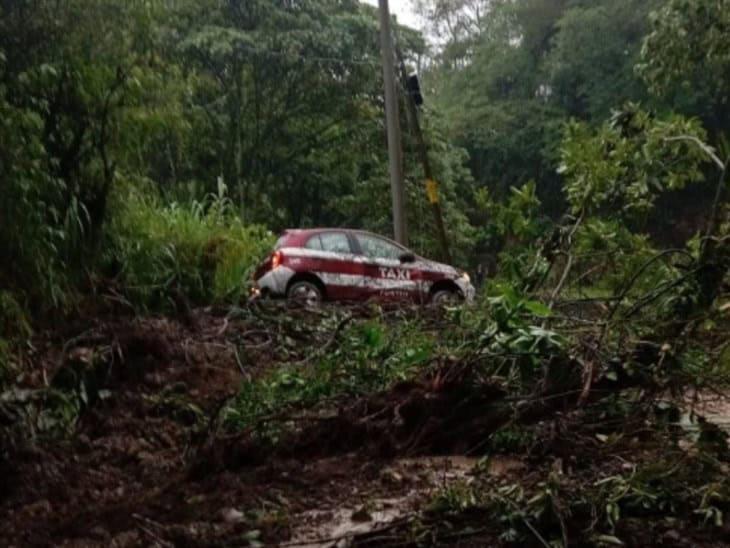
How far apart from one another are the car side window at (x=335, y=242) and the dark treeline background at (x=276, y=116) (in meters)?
1.29

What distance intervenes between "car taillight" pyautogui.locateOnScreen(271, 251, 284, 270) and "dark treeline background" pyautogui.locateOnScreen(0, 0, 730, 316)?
1.37ft

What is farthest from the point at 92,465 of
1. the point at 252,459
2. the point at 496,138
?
the point at 496,138

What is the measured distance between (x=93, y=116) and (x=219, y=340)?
6.84 feet

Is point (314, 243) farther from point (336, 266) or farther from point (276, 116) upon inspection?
point (276, 116)

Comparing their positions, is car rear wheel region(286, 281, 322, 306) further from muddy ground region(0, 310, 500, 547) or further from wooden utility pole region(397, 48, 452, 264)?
wooden utility pole region(397, 48, 452, 264)

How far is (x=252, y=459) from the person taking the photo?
4.93 m

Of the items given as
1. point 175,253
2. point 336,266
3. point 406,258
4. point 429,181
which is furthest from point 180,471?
point 429,181

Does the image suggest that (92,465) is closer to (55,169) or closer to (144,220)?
(55,169)

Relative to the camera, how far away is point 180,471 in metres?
4.92

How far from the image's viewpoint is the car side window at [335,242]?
12.2 meters

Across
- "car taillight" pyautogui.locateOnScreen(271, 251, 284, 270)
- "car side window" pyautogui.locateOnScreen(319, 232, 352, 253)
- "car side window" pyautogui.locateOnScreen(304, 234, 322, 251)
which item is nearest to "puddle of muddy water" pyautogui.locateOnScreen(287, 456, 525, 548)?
"car taillight" pyautogui.locateOnScreen(271, 251, 284, 270)

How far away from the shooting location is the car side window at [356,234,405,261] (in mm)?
12680

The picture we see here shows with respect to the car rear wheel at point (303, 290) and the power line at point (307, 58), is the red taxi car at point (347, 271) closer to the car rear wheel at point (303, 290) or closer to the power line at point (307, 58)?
the car rear wheel at point (303, 290)

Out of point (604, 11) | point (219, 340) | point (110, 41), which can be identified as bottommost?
point (219, 340)
